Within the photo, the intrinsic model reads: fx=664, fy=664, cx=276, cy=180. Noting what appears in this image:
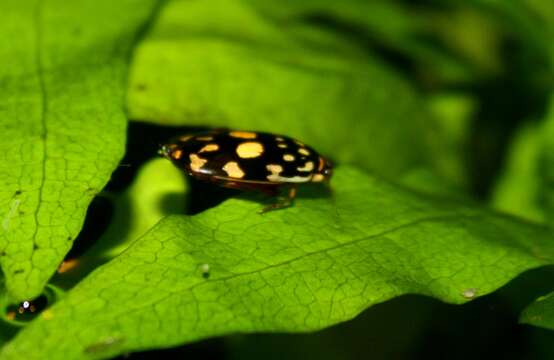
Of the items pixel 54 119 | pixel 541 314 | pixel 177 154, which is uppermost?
pixel 54 119

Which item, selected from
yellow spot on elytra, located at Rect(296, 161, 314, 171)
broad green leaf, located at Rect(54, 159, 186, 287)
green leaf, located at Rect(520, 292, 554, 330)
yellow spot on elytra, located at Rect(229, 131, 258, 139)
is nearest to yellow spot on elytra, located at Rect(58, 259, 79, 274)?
broad green leaf, located at Rect(54, 159, 186, 287)

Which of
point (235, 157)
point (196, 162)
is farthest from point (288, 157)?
point (196, 162)

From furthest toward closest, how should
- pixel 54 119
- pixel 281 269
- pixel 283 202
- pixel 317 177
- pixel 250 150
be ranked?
1. pixel 317 177
2. pixel 250 150
3. pixel 283 202
4. pixel 54 119
5. pixel 281 269

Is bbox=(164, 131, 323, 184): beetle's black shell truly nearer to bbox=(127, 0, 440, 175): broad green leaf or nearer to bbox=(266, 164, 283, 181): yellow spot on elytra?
bbox=(266, 164, 283, 181): yellow spot on elytra

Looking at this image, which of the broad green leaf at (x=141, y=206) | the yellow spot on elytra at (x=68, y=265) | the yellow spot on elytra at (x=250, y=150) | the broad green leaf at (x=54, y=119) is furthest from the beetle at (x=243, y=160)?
the yellow spot on elytra at (x=68, y=265)

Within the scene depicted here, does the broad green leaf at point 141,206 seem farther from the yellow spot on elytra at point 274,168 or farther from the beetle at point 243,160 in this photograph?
the yellow spot on elytra at point 274,168

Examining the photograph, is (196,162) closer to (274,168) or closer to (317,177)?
(274,168)

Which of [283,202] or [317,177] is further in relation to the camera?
[317,177]
